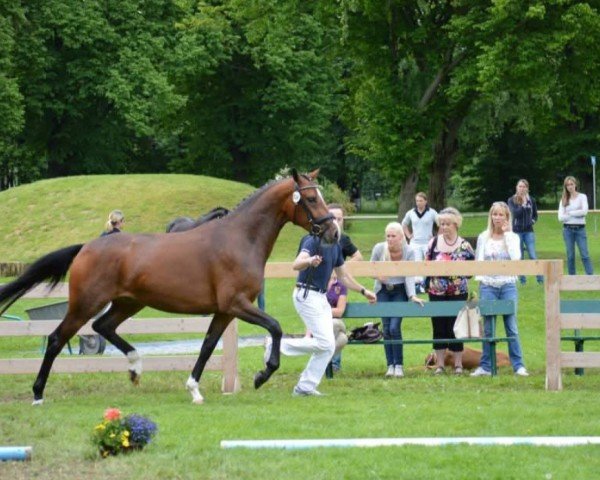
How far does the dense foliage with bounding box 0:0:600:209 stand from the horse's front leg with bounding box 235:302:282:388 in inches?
832

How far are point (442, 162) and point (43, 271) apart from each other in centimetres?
2711

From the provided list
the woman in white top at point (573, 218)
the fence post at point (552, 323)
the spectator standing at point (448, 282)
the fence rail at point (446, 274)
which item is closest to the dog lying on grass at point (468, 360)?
the spectator standing at point (448, 282)

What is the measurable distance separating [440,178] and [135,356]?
2683 cm

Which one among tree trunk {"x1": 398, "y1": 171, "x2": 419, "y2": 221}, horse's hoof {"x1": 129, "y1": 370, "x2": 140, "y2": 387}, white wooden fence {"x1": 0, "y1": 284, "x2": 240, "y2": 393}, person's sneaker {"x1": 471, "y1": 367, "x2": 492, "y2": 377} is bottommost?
tree trunk {"x1": 398, "y1": 171, "x2": 419, "y2": 221}

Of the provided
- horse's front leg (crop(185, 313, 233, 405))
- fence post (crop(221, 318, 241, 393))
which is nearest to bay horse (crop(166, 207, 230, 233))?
horse's front leg (crop(185, 313, 233, 405))

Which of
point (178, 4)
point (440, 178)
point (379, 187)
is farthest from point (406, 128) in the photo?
point (379, 187)

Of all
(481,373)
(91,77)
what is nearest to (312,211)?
(481,373)

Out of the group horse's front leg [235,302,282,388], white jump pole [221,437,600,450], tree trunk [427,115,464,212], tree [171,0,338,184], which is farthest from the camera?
tree [171,0,338,184]

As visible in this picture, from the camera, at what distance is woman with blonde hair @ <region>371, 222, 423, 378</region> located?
13984 mm

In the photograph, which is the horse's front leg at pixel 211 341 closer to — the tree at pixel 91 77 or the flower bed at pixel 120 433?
the flower bed at pixel 120 433

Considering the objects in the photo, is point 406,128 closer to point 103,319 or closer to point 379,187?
point 103,319

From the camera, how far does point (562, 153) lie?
2365 inches

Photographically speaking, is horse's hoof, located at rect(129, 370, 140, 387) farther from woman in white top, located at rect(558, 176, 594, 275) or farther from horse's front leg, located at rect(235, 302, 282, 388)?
woman in white top, located at rect(558, 176, 594, 275)

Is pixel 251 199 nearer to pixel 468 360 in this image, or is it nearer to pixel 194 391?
pixel 194 391
